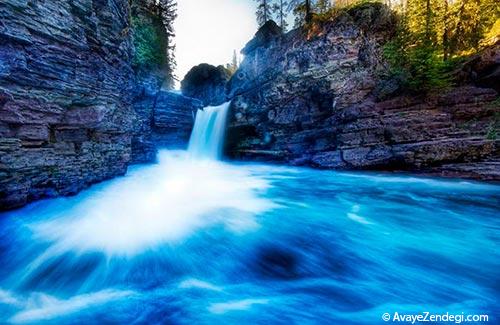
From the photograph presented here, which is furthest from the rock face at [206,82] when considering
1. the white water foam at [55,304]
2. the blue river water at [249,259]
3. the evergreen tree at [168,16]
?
the white water foam at [55,304]

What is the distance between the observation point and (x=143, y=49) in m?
16.5

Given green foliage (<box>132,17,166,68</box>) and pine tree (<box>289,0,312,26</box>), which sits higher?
pine tree (<box>289,0,312,26</box>)

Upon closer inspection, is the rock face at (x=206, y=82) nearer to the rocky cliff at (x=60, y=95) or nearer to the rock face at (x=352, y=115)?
the rock face at (x=352, y=115)

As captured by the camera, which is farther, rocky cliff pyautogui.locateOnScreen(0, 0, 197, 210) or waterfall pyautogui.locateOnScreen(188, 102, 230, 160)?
waterfall pyautogui.locateOnScreen(188, 102, 230, 160)

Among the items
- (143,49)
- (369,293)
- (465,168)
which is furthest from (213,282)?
(143,49)

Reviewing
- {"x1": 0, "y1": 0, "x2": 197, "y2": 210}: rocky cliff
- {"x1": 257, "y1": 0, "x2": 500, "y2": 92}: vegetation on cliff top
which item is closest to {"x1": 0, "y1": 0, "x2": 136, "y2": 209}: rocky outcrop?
{"x1": 0, "y1": 0, "x2": 197, "y2": 210}: rocky cliff

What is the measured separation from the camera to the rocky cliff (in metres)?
5.50

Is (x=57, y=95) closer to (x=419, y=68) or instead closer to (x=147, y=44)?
(x=147, y=44)

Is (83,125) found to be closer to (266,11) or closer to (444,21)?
(444,21)

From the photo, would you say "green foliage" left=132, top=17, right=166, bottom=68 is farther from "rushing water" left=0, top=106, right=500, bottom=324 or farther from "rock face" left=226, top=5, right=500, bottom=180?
"rushing water" left=0, top=106, right=500, bottom=324

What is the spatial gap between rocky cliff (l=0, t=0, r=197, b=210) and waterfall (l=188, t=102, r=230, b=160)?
31.5 ft

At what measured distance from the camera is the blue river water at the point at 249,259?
2900mm

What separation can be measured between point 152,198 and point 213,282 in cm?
529

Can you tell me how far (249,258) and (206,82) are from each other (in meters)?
32.2
